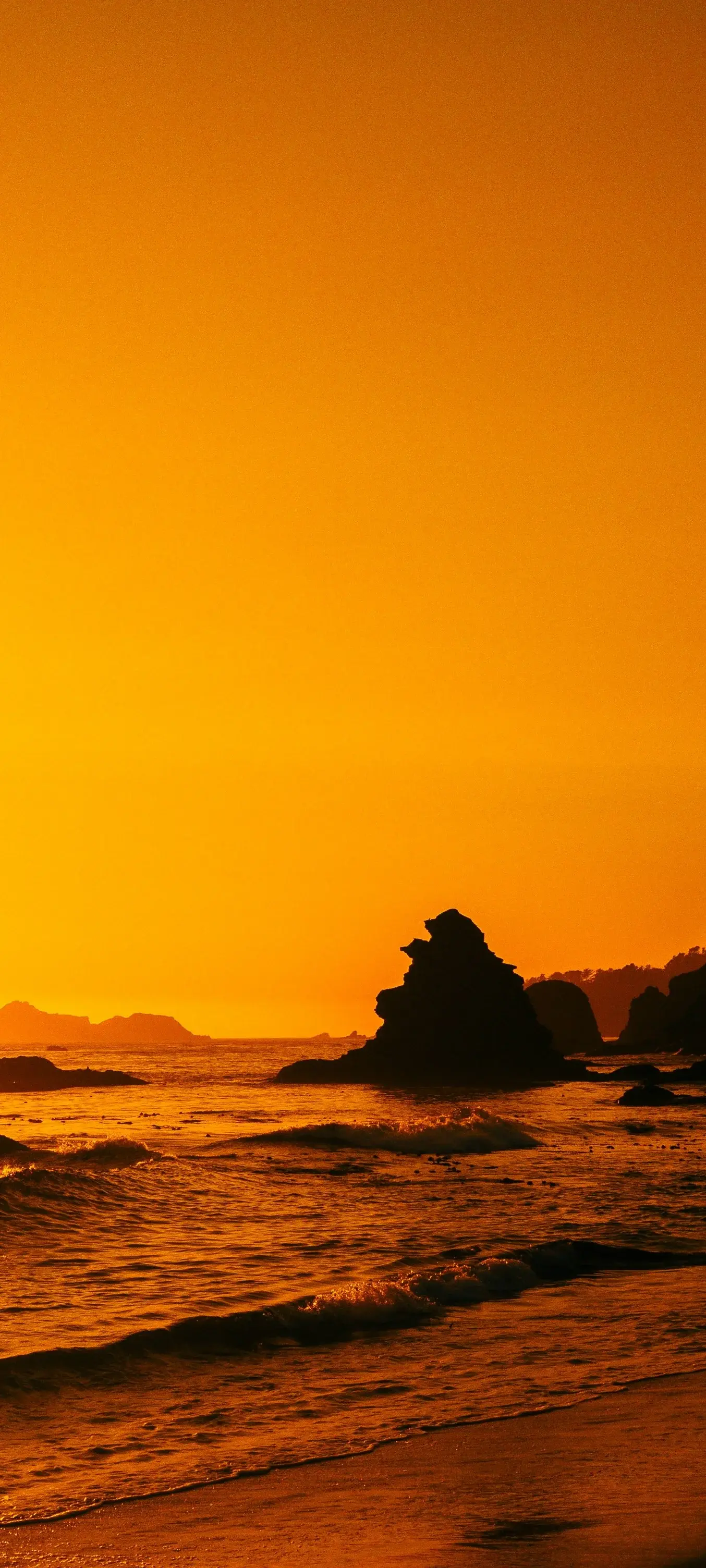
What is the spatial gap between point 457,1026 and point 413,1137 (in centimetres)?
7162

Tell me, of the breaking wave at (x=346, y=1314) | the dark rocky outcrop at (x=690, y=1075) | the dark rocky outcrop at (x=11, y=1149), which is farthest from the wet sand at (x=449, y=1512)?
→ the dark rocky outcrop at (x=690, y=1075)

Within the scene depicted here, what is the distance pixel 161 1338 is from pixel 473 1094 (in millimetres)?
75805

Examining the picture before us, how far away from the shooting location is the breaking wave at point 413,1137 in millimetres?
51625

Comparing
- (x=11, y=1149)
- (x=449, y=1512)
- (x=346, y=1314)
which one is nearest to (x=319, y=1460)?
(x=449, y=1512)

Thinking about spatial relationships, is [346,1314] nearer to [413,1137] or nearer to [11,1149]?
[11,1149]

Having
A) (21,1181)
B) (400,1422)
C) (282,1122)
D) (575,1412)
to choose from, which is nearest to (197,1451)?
(400,1422)

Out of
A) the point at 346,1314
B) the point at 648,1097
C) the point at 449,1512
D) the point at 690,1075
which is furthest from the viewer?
the point at 690,1075

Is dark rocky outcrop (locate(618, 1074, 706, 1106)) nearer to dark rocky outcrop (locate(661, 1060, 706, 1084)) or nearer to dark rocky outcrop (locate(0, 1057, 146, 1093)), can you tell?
dark rocky outcrop (locate(661, 1060, 706, 1084))

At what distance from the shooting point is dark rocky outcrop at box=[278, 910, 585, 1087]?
124 metres

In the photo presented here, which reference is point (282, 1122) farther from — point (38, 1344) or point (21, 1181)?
point (38, 1344)

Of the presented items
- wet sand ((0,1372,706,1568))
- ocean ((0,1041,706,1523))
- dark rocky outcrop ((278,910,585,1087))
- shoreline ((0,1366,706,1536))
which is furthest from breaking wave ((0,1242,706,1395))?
dark rocky outcrop ((278,910,585,1087))

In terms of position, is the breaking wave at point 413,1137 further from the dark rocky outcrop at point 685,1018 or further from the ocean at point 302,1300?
the dark rocky outcrop at point 685,1018

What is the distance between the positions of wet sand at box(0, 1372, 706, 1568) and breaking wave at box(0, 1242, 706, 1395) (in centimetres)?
510

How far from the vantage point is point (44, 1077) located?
126 m
